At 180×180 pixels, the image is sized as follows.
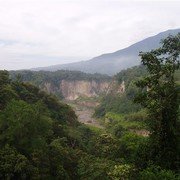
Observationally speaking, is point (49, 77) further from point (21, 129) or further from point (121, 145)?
point (21, 129)

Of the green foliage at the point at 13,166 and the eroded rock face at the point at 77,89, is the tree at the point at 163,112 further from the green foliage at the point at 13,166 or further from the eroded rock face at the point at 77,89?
the eroded rock face at the point at 77,89

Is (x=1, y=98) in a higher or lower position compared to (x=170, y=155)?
higher

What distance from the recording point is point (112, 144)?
39250 mm

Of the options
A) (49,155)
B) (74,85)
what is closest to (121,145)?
(49,155)

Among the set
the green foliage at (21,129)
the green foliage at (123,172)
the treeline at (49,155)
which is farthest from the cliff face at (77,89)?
the green foliage at (123,172)

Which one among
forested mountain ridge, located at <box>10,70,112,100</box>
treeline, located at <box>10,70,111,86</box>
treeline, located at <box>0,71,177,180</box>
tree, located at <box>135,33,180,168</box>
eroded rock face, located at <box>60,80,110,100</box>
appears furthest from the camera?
eroded rock face, located at <box>60,80,110,100</box>

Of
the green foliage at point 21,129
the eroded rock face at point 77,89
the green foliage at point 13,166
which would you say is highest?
the green foliage at point 21,129

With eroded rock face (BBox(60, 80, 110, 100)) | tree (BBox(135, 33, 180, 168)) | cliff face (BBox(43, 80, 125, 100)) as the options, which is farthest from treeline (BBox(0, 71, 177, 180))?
eroded rock face (BBox(60, 80, 110, 100))

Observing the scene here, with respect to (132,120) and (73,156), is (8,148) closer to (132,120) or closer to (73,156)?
(73,156)

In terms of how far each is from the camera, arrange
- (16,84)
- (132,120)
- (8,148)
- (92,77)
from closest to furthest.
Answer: (8,148) < (16,84) < (132,120) < (92,77)

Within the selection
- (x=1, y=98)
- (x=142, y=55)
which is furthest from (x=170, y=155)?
(x=1, y=98)

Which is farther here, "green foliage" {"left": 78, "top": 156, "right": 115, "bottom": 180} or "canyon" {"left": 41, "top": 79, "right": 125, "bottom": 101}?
"canyon" {"left": 41, "top": 79, "right": 125, "bottom": 101}

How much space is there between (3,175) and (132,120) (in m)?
58.9

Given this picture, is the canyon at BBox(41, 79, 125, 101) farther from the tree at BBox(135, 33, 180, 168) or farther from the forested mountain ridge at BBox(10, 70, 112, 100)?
the tree at BBox(135, 33, 180, 168)
